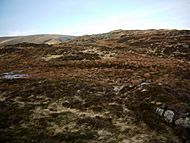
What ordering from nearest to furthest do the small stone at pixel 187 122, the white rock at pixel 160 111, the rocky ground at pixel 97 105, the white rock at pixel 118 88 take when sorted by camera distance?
1. the rocky ground at pixel 97 105
2. the small stone at pixel 187 122
3. the white rock at pixel 160 111
4. the white rock at pixel 118 88

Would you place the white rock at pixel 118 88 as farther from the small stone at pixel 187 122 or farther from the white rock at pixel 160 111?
the small stone at pixel 187 122

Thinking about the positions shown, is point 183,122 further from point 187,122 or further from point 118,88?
point 118,88

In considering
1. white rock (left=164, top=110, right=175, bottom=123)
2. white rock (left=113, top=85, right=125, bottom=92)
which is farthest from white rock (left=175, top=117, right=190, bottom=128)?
white rock (left=113, top=85, right=125, bottom=92)

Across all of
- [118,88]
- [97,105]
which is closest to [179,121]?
[97,105]

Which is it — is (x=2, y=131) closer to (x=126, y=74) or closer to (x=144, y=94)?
(x=144, y=94)

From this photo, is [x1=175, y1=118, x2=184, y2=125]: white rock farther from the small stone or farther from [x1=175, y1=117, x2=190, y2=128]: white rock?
the small stone

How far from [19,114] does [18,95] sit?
6.35m

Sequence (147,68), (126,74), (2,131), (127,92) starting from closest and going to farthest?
1. (2,131)
2. (127,92)
3. (126,74)
4. (147,68)

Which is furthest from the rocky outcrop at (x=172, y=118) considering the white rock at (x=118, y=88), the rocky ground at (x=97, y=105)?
the white rock at (x=118, y=88)

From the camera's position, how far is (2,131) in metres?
21.4

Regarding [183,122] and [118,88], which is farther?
[118,88]

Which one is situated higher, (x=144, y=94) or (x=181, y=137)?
(x=144, y=94)

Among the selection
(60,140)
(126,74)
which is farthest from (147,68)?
(60,140)

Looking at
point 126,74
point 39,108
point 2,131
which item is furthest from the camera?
point 126,74
